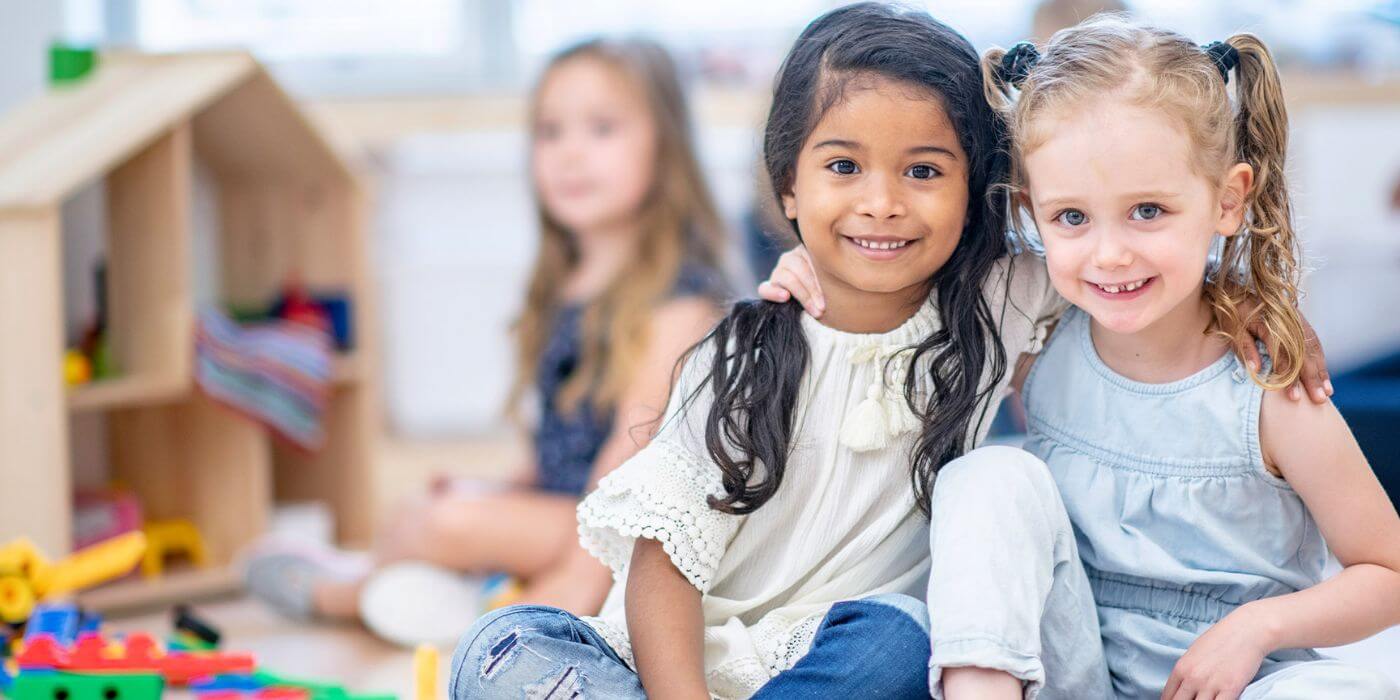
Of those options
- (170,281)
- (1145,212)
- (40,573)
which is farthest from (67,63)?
(1145,212)

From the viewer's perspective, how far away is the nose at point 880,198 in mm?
938

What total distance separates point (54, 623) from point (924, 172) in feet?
2.83

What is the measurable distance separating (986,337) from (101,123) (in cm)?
112

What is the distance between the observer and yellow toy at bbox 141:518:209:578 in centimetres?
180

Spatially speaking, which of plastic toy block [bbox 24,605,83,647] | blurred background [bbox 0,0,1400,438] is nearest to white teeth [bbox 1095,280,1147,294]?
plastic toy block [bbox 24,605,83,647]

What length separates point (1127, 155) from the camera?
0.90 meters

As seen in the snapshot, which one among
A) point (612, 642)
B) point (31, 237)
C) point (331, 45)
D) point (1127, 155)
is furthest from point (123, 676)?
point (331, 45)

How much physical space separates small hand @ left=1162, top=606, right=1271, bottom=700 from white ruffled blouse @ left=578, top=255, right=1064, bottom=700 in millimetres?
193

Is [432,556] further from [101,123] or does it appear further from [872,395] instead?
[872,395]

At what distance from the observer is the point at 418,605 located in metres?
1.51

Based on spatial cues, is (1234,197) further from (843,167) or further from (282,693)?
(282,693)

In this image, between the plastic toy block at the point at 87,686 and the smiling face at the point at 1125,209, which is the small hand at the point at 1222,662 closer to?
the smiling face at the point at 1125,209

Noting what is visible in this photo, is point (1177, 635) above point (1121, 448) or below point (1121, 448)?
below

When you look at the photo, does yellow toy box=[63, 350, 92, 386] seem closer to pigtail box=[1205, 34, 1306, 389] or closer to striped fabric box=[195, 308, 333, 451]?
striped fabric box=[195, 308, 333, 451]
